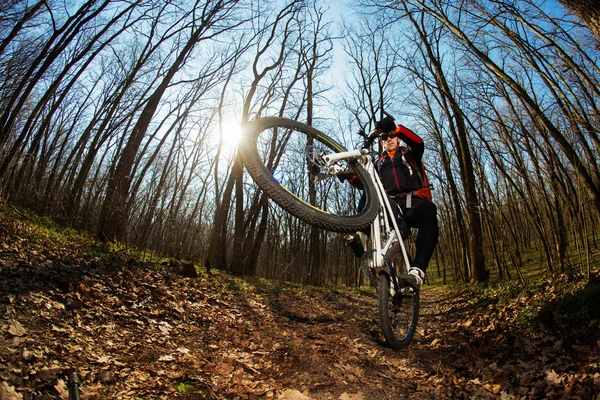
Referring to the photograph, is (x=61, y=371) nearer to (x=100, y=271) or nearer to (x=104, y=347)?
(x=104, y=347)

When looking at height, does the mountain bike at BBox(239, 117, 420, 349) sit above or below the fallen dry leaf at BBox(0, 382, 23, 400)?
above

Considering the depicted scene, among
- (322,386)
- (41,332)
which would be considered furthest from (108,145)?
(322,386)

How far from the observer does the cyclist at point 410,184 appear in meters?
4.04

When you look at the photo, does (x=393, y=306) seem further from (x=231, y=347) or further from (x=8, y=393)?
(x=8, y=393)

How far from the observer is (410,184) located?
14.0 feet

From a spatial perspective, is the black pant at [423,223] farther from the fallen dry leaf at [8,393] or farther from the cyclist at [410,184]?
the fallen dry leaf at [8,393]

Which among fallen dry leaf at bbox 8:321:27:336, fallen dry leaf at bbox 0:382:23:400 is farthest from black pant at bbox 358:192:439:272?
fallen dry leaf at bbox 8:321:27:336

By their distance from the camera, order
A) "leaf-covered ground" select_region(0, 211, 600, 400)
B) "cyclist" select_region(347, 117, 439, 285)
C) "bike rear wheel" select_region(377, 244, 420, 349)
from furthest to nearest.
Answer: "cyclist" select_region(347, 117, 439, 285) < "bike rear wheel" select_region(377, 244, 420, 349) < "leaf-covered ground" select_region(0, 211, 600, 400)

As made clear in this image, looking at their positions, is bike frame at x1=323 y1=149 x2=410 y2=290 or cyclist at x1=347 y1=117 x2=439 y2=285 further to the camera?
cyclist at x1=347 y1=117 x2=439 y2=285

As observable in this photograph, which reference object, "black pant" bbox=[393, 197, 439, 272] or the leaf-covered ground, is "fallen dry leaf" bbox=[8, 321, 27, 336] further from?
"black pant" bbox=[393, 197, 439, 272]

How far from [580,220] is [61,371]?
7.47 m

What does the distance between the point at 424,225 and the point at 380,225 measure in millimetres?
806

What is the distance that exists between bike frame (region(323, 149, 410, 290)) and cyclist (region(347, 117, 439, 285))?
9.9 inches

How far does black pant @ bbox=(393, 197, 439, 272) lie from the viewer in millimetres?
4137
